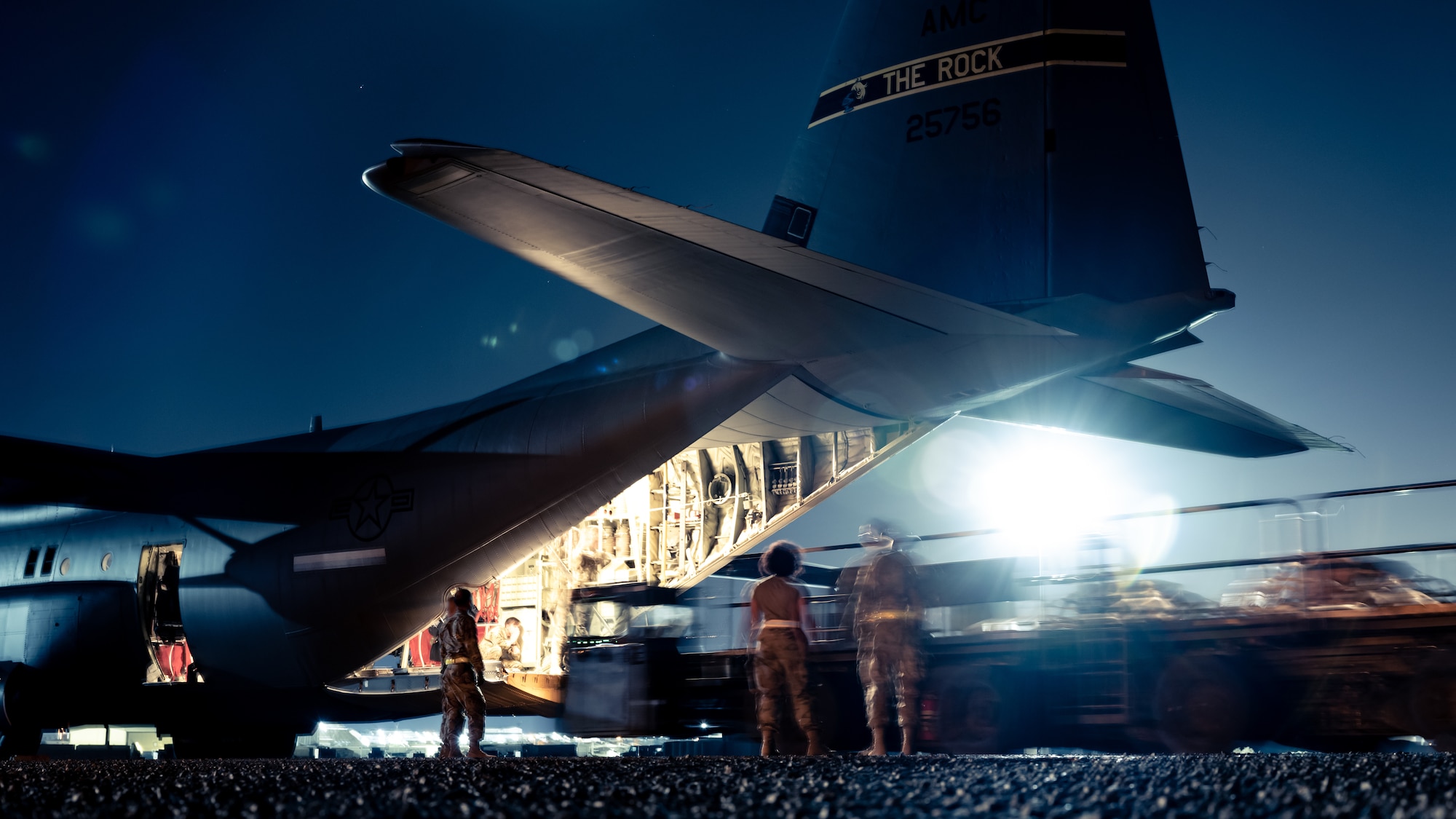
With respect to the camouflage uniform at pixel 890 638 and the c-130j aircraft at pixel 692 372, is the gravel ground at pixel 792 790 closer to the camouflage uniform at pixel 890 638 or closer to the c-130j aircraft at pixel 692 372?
the camouflage uniform at pixel 890 638

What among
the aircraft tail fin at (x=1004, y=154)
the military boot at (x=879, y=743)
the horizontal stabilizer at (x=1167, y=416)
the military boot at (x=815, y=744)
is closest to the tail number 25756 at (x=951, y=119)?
the aircraft tail fin at (x=1004, y=154)

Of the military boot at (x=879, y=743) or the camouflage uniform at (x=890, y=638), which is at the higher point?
the camouflage uniform at (x=890, y=638)

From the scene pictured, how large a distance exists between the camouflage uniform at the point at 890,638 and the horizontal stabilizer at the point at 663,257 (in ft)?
5.29

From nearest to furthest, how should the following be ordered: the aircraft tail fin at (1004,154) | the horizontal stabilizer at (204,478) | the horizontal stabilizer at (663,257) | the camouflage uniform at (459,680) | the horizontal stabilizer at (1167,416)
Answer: the horizontal stabilizer at (663,257), the aircraft tail fin at (1004,154), the camouflage uniform at (459,680), the horizontal stabilizer at (1167,416), the horizontal stabilizer at (204,478)

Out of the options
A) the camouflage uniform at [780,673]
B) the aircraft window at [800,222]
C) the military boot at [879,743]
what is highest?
the aircraft window at [800,222]

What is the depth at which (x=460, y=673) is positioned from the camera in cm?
756

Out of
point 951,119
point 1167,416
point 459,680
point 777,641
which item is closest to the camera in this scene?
point 777,641

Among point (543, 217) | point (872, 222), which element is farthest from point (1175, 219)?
point (543, 217)

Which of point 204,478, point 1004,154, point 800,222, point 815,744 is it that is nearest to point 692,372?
point 800,222

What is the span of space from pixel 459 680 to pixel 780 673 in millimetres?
2412

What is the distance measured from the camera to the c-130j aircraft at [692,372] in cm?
670

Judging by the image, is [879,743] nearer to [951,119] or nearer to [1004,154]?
[1004,154]

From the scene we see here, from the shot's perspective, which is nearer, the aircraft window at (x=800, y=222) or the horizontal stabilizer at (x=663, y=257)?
the horizontal stabilizer at (x=663, y=257)

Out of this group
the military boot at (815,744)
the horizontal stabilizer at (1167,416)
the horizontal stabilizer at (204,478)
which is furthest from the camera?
the horizontal stabilizer at (204,478)
